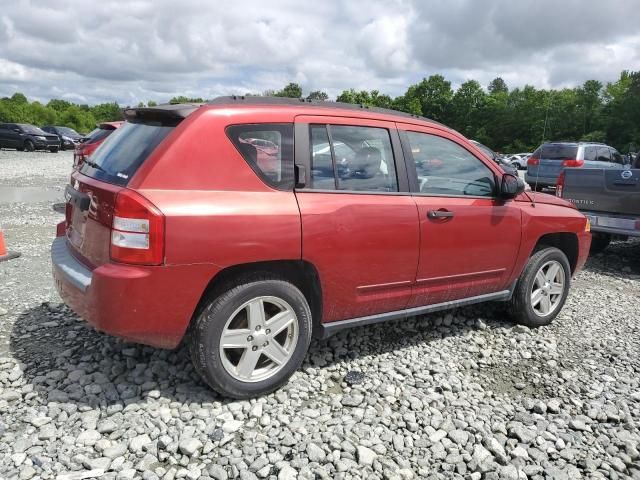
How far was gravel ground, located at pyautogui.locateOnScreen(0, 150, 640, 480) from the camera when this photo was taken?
2725mm

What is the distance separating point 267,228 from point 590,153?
16536 mm

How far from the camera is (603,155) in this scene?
17391 mm

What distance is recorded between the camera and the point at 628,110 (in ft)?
199

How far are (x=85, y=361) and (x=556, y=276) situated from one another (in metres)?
4.07

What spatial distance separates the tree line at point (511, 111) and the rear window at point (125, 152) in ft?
168

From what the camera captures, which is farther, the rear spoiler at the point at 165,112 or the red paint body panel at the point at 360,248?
the red paint body panel at the point at 360,248

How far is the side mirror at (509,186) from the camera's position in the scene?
13.7 feet

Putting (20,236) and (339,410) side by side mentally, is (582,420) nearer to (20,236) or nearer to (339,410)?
(339,410)

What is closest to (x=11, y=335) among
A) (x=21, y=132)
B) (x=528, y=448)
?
(x=528, y=448)

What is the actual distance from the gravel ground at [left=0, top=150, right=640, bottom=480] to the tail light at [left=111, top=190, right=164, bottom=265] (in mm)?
972

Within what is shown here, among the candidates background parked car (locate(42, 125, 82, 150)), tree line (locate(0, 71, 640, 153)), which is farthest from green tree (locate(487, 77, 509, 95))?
background parked car (locate(42, 125, 82, 150))

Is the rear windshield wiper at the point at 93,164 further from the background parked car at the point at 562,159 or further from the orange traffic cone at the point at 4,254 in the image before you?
the background parked car at the point at 562,159

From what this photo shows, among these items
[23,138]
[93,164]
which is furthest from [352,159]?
[23,138]

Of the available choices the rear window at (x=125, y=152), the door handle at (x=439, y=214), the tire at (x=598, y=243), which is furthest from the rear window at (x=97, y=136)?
the tire at (x=598, y=243)
